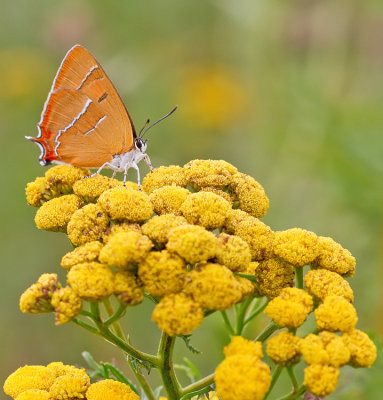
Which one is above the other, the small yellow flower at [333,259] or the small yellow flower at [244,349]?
the small yellow flower at [333,259]

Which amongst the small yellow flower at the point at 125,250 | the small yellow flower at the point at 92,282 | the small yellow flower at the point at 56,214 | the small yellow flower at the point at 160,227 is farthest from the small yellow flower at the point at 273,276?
the small yellow flower at the point at 56,214

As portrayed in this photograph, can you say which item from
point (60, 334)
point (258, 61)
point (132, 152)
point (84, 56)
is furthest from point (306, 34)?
point (60, 334)

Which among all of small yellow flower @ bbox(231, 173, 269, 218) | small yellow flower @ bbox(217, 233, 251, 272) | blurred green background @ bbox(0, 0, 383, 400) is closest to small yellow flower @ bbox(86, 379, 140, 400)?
small yellow flower @ bbox(217, 233, 251, 272)

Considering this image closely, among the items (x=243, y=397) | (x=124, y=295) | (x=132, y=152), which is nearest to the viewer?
(x=243, y=397)

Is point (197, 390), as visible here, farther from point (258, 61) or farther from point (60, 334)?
point (258, 61)

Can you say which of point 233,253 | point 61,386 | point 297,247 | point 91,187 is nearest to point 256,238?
point 297,247

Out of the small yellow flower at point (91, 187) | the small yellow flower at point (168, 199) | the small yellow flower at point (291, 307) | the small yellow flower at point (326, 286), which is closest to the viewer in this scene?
the small yellow flower at point (291, 307)

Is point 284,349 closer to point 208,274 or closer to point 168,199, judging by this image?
point 208,274

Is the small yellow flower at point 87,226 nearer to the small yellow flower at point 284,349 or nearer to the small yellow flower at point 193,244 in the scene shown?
the small yellow flower at point 193,244
